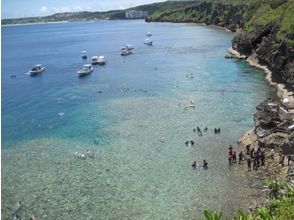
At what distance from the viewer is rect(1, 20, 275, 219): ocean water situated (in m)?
38.8

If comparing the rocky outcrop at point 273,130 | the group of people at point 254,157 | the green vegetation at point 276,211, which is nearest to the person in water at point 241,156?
the group of people at point 254,157

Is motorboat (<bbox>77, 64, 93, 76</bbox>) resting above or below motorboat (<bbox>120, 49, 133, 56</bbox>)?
above

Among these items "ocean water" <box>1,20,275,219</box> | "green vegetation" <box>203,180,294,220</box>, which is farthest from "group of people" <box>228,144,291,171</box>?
"green vegetation" <box>203,180,294,220</box>

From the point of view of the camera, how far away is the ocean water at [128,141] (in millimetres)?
38781

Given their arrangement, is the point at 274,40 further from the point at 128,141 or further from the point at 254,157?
the point at 254,157

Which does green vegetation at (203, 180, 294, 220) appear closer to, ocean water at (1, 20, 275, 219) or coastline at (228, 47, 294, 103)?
ocean water at (1, 20, 275, 219)

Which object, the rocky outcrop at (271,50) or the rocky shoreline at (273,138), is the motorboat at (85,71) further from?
the rocky shoreline at (273,138)

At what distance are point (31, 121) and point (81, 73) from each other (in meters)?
42.9

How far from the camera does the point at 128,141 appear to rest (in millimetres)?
55406

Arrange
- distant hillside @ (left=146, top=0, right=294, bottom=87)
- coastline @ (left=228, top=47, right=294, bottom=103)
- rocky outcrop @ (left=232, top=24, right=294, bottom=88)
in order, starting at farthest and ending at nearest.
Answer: distant hillside @ (left=146, top=0, right=294, bottom=87)
rocky outcrop @ (left=232, top=24, right=294, bottom=88)
coastline @ (left=228, top=47, right=294, bottom=103)

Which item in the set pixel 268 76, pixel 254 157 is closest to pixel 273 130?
pixel 254 157

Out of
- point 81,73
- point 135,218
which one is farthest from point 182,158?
point 81,73

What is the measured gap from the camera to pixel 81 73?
362ft

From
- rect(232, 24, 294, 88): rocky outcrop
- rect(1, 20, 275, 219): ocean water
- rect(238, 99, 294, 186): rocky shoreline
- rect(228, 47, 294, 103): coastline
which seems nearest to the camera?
rect(1, 20, 275, 219): ocean water
